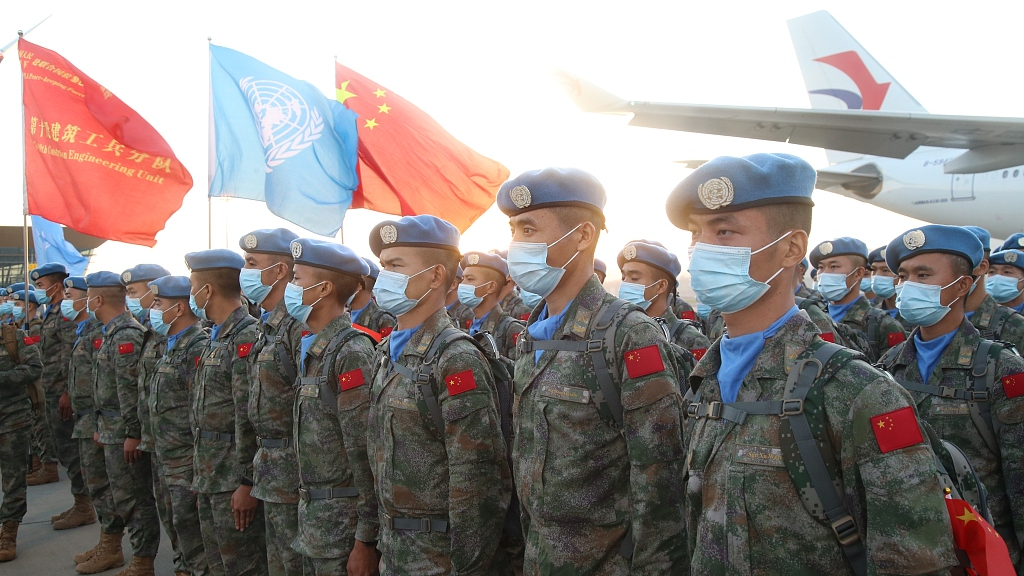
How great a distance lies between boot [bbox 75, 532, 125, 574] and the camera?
5.88 metres

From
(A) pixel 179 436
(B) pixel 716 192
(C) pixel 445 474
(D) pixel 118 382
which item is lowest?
(A) pixel 179 436

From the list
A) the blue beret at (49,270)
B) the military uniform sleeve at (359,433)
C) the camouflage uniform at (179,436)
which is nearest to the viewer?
the military uniform sleeve at (359,433)

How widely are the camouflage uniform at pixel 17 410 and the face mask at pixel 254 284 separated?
13.3 ft

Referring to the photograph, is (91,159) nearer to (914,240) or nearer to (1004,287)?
(914,240)

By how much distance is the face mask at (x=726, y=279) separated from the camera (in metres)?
1.93

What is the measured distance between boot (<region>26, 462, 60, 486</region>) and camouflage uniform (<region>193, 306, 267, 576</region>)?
20.8ft

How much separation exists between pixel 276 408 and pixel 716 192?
306cm

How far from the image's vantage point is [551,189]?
2.78 meters

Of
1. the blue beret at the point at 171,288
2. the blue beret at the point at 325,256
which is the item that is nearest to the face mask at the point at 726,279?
the blue beret at the point at 325,256

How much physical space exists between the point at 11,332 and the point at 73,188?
5.44 feet

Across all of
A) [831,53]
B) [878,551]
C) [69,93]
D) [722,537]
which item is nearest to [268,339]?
[722,537]

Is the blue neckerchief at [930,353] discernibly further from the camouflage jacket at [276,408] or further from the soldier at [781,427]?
the camouflage jacket at [276,408]

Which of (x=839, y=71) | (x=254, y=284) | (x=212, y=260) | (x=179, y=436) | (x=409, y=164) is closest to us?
(x=254, y=284)

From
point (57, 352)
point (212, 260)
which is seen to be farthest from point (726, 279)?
point (57, 352)
